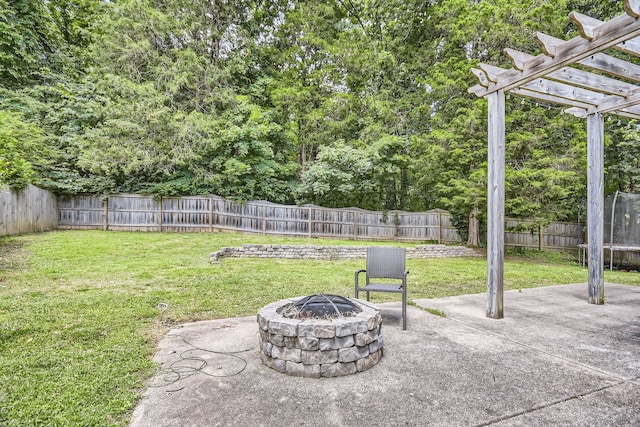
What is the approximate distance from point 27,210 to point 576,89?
46.4ft

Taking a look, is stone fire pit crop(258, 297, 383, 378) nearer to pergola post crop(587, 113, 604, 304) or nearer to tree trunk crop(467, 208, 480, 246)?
pergola post crop(587, 113, 604, 304)

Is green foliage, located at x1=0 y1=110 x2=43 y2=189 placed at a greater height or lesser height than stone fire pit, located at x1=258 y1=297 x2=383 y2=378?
greater

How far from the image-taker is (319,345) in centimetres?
264

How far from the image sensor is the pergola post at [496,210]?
408 cm

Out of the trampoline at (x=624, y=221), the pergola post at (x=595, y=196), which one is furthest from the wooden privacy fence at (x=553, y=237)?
the pergola post at (x=595, y=196)

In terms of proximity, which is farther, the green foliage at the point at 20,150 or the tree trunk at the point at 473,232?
the tree trunk at the point at 473,232

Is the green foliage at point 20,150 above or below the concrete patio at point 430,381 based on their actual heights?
above

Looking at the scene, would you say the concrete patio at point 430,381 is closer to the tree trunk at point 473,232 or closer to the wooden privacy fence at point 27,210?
the wooden privacy fence at point 27,210

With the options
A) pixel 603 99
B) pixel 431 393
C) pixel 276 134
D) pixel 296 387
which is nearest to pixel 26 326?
pixel 296 387

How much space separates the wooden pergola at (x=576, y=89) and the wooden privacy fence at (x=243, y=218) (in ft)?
29.7

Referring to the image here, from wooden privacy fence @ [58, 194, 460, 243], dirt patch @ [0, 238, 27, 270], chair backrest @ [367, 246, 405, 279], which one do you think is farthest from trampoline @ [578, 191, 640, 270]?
dirt patch @ [0, 238, 27, 270]

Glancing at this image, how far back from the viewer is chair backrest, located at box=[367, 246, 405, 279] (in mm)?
4113

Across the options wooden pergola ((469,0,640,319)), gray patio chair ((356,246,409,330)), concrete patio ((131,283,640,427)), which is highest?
wooden pergola ((469,0,640,319))

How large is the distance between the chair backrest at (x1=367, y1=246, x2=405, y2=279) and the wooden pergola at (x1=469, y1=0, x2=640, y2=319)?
1.17 m
